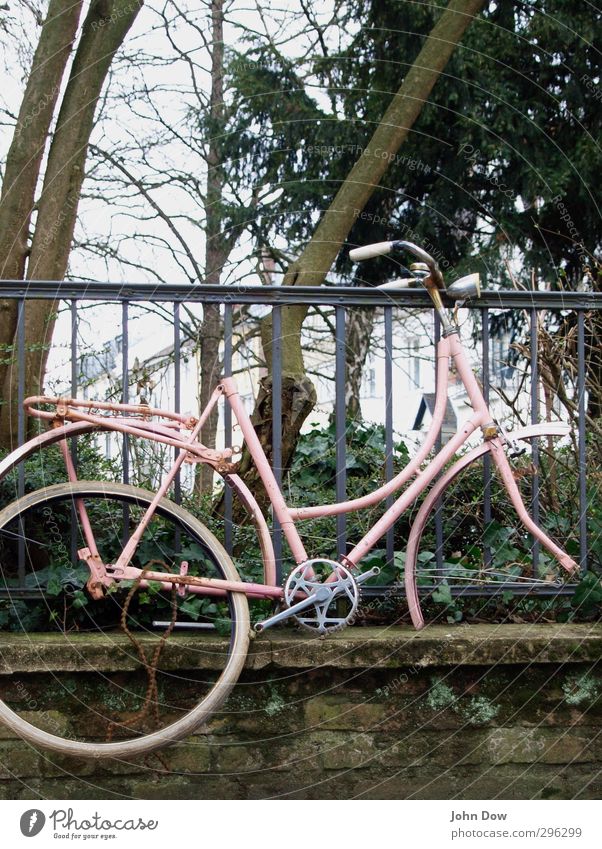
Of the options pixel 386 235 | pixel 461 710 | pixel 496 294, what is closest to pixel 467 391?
pixel 496 294

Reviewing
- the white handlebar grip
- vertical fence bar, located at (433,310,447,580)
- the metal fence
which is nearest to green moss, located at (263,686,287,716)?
the metal fence

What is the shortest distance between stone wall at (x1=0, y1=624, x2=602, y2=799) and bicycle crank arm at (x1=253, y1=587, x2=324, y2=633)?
0.13 metres

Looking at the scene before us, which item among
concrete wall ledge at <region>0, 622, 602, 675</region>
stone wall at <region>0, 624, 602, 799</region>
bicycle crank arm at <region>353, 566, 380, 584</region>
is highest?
bicycle crank arm at <region>353, 566, 380, 584</region>

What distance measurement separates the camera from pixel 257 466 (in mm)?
3381

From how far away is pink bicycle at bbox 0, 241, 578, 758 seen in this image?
3.20 m

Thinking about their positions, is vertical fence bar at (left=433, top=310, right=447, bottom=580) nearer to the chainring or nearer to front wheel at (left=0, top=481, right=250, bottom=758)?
the chainring

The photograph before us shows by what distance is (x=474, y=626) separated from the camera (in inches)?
142

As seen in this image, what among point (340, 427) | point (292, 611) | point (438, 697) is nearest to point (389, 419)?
point (340, 427)

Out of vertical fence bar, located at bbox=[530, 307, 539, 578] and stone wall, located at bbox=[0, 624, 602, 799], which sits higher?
vertical fence bar, located at bbox=[530, 307, 539, 578]

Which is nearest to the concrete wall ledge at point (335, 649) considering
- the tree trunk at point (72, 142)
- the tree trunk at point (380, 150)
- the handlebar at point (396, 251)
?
the handlebar at point (396, 251)

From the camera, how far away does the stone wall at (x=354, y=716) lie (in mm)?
3336

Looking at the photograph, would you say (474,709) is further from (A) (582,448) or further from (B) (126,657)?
(B) (126,657)

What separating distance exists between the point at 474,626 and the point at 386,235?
271 inches

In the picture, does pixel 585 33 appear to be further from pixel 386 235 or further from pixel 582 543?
pixel 582 543
